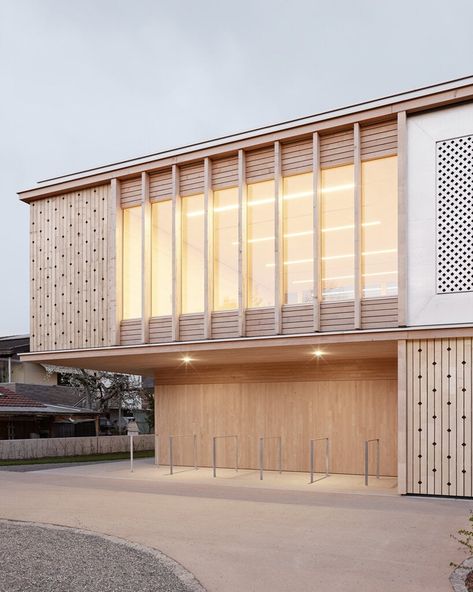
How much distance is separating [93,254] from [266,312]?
4.67 meters

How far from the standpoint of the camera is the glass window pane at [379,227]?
13719mm

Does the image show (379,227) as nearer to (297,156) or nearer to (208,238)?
(297,156)

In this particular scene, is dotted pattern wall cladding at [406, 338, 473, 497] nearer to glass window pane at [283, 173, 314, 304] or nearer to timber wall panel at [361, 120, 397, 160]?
glass window pane at [283, 173, 314, 304]

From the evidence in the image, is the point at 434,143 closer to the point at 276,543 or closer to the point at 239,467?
the point at 276,543

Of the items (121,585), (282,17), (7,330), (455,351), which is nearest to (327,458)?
(455,351)

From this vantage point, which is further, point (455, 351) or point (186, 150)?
point (186, 150)

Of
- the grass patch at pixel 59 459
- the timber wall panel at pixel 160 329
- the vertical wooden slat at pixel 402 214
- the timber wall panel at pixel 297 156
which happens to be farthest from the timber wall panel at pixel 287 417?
the timber wall panel at pixel 297 156

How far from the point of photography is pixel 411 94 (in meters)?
13.4

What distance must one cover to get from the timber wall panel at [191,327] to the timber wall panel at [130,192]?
2.95 metres

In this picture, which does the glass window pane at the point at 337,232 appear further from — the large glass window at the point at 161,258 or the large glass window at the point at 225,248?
the large glass window at the point at 161,258

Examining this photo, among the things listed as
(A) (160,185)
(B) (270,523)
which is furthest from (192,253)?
(B) (270,523)

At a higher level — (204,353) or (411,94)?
(411,94)

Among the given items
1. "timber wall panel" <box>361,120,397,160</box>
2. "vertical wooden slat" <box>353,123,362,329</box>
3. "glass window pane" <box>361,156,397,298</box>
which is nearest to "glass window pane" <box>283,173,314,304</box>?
"vertical wooden slat" <box>353,123,362,329</box>

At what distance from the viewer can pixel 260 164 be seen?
1533 centimetres
